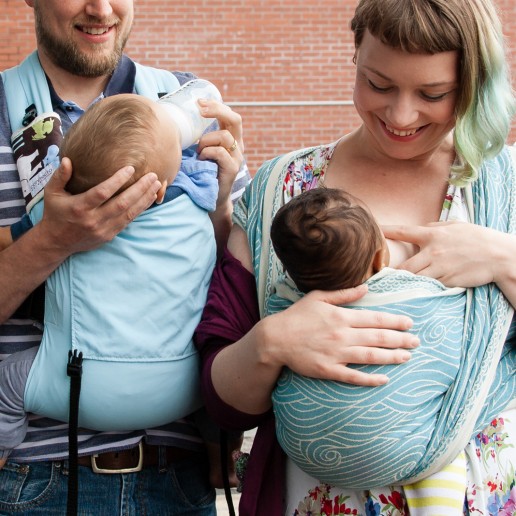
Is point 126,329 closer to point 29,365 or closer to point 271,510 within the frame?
point 29,365

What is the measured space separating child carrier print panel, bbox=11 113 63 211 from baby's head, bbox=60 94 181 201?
0.40 feet

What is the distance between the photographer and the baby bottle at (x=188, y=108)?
209cm

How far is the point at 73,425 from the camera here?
1.96m

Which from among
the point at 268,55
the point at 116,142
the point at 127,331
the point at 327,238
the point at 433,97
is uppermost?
the point at 433,97

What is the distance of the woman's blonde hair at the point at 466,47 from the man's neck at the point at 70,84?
74 centimetres

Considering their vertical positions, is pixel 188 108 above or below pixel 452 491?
above

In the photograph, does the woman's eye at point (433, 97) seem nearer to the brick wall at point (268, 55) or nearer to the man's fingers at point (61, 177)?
the man's fingers at point (61, 177)

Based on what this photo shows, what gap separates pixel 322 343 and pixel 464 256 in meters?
0.37

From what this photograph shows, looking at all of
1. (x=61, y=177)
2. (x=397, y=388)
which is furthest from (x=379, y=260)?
(x=61, y=177)

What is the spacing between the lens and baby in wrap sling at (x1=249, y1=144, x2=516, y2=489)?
1.75 metres

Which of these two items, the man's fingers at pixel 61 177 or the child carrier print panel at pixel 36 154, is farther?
the child carrier print panel at pixel 36 154

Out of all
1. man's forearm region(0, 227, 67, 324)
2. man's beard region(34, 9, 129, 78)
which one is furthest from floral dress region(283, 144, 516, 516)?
man's beard region(34, 9, 129, 78)

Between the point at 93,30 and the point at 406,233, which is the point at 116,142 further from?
the point at 406,233

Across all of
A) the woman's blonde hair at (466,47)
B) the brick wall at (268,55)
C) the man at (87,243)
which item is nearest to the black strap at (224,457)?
the man at (87,243)
